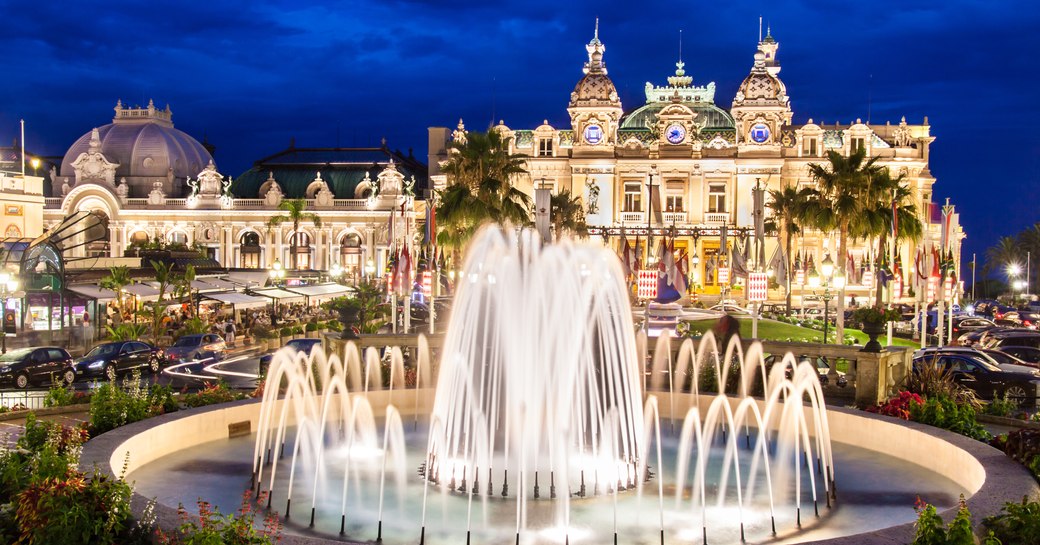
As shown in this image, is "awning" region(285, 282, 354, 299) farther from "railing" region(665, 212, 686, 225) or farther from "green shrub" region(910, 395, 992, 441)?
"green shrub" region(910, 395, 992, 441)

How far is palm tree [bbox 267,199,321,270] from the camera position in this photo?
9144 centimetres

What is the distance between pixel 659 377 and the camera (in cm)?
2309

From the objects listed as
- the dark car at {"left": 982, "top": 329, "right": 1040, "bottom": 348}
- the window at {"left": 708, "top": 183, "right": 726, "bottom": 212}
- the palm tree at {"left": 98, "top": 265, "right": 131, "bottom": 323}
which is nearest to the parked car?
the palm tree at {"left": 98, "top": 265, "right": 131, "bottom": 323}

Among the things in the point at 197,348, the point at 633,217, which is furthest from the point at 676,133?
the point at 197,348

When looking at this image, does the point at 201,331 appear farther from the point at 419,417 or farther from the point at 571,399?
the point at 571,399

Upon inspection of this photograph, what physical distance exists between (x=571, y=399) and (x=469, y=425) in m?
1.67

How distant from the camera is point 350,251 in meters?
94.1

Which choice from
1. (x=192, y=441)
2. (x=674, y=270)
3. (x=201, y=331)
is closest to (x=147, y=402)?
(x=192, y=441)

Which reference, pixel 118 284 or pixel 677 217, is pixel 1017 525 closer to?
pixel 118 284

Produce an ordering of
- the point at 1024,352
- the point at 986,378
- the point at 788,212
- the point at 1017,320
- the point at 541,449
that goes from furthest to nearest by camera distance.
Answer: the point at 788,212
the point at 1017,320
the point at 1024,352
the point at 986,378
the point at 541,449

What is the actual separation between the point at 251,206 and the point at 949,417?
86950mm

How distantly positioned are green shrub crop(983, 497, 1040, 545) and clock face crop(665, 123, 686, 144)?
251ft

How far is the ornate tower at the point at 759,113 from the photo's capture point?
83562 mm

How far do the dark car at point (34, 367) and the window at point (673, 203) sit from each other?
200 ft
